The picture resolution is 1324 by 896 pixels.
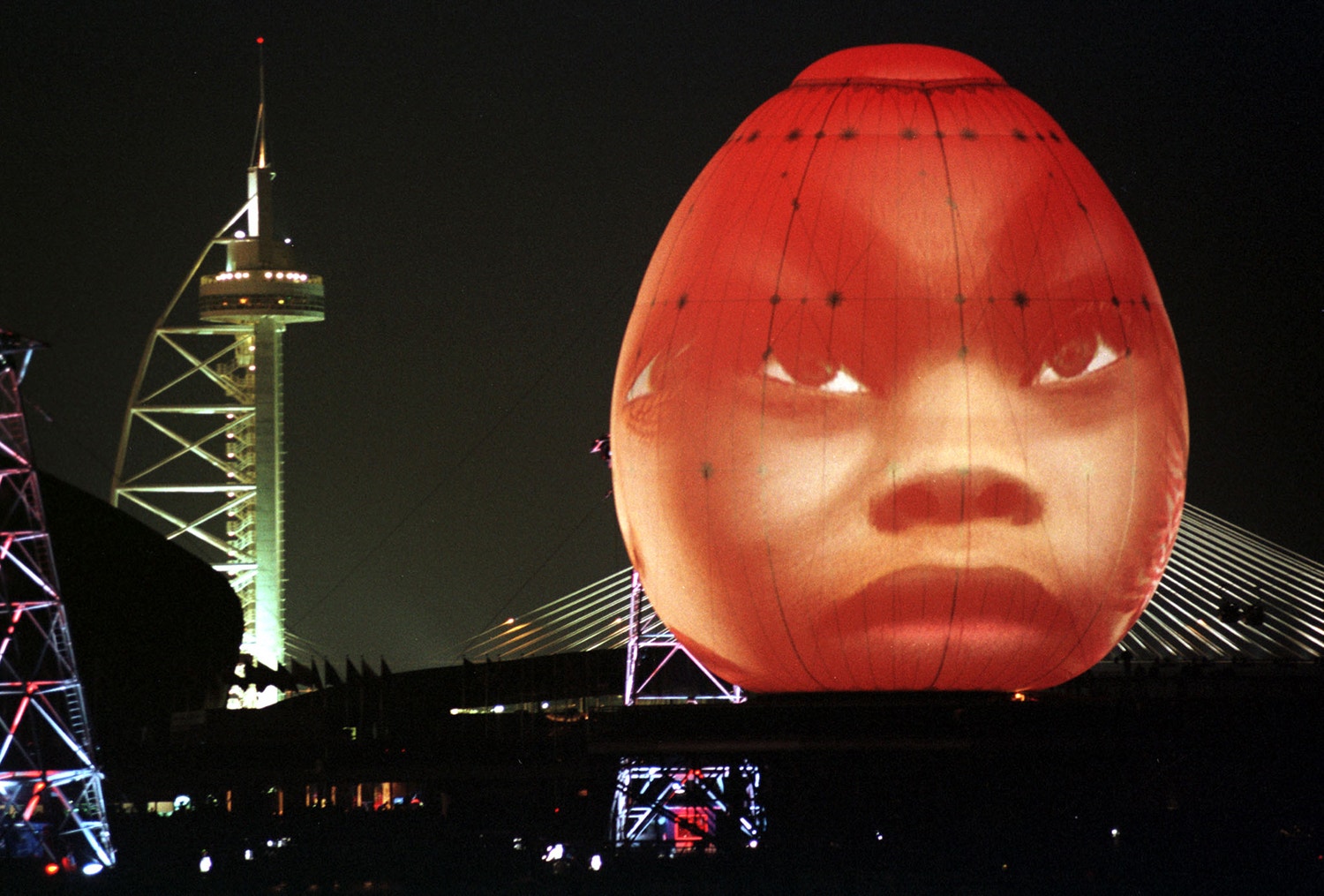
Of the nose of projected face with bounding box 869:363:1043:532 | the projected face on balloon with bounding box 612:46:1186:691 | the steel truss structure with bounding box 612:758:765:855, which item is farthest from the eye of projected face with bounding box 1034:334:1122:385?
the steel truss structure with bounding box 612:758:765:855

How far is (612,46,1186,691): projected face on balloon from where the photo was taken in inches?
1277

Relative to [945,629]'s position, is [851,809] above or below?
below

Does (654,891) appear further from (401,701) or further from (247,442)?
(247,442)

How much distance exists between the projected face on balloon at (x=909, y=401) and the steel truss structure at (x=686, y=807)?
5.32 metres

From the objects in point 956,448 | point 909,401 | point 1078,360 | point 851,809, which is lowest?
point 851,809

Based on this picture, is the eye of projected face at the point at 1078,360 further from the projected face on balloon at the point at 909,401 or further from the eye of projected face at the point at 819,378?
the eye of projected face at the point at 819,378

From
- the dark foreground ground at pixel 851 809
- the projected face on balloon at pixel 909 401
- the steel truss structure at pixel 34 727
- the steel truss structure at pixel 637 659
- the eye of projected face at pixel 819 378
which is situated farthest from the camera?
the steel truss structure at pixel 637 659

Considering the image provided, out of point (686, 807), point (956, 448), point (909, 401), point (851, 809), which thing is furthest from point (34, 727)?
point (956, 448)

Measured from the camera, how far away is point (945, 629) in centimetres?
3291

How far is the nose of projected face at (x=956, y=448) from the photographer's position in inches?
1270

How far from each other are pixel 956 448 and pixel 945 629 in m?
2.60

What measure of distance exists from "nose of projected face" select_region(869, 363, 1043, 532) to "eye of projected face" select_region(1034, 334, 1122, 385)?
0.61 meters

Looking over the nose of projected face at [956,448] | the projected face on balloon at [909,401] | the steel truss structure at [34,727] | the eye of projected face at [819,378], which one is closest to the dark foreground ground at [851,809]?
the steel truss structure at [34,727]

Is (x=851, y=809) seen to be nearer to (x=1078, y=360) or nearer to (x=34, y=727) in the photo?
(x=1078, y=360)
